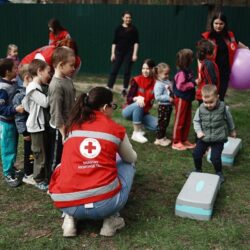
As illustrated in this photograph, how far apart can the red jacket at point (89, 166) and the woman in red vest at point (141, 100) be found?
2.88 metres

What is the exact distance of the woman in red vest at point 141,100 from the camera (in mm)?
6633

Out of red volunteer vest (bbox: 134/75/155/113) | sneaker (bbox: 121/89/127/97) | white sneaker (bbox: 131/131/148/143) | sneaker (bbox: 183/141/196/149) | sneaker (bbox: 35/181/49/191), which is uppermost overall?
red volunteer vest (bbox: 134/75/155/113)

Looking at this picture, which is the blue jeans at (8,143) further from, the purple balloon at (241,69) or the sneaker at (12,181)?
the purple balloon at (241,69)

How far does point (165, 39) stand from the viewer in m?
12.4

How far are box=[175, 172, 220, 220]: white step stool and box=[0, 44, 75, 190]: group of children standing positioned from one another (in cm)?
138

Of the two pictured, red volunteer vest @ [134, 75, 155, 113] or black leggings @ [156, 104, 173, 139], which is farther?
red volunteer vest @ [134, 75, 155, 113]

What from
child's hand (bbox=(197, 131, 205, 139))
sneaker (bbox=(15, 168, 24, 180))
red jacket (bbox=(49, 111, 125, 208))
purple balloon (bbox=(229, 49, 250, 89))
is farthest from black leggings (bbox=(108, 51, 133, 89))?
red jacket (bbox=(49, 111, 125, 208))

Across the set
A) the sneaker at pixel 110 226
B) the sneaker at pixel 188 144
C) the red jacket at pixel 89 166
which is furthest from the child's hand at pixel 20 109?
the sneaker at pixel 188 144

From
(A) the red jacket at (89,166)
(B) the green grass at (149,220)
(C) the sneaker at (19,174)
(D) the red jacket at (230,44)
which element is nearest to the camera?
(A) the red jacket at (89,166)

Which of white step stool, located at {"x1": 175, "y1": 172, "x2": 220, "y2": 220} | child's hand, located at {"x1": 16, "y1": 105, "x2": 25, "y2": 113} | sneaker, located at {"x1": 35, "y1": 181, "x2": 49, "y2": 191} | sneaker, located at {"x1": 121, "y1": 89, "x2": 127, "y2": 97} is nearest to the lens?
white step stool, located at {"x1": 175, "y1": 172, "x2": 220, "y2": 220}

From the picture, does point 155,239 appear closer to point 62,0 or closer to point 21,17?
point 21,17

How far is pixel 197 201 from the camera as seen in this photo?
4.23 meters

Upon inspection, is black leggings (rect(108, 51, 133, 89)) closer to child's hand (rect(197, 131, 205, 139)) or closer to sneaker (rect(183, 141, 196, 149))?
sneaker (rect(183, 141, 196, 149))

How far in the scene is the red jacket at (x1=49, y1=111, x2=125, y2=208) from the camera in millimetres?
3742
